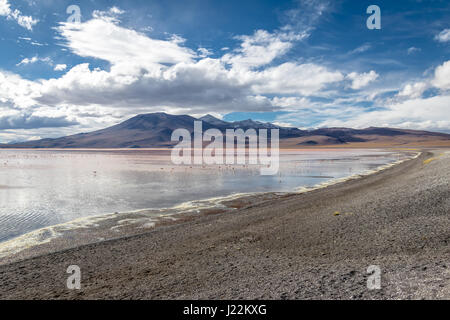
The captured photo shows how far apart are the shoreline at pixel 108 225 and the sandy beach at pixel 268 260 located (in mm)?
1028

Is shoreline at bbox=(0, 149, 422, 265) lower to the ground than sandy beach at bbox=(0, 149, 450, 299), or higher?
lower

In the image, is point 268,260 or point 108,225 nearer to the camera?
point 268,260

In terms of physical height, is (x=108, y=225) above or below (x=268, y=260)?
below

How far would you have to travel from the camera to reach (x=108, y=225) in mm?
12320

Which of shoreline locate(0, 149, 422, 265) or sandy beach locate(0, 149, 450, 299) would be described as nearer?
sandy beach locate(0, 149, 450, 299)

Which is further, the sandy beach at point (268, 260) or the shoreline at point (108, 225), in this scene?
the shoreline at point (108, 225)

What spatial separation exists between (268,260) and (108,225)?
25.6 feet

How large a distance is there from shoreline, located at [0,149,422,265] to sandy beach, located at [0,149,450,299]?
1.03 metres

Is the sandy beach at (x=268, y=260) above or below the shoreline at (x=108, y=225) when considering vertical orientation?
above

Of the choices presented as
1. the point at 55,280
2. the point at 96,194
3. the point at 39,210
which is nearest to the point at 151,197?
the point at 96,194

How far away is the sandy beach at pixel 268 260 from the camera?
18.2ft

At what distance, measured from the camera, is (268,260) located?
729 cm

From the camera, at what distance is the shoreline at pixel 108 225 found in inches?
380

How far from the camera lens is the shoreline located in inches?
380
